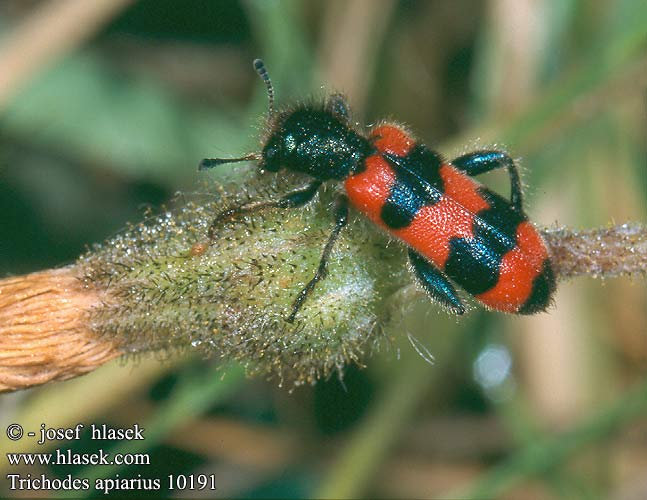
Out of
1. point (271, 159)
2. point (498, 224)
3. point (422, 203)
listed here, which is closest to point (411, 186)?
point (422, 203)

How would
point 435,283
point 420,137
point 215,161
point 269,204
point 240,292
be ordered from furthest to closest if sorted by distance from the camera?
point 420,137
point 215,161
point 435,283
point 269,204
point 240,292

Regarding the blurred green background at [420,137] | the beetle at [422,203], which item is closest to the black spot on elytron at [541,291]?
the beetle at [422,203]

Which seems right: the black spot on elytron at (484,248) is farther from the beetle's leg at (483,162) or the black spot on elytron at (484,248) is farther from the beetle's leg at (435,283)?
the beetle's leg at (483,162)

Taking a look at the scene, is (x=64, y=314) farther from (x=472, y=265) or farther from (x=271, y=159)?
(x=472, y=265)

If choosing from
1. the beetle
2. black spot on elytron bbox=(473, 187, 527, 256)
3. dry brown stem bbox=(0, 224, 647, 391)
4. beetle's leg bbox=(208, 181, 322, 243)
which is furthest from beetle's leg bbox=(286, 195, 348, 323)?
black spot on elytron bbox=(473, 187, 527, 256)

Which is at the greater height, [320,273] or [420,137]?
[420,137]

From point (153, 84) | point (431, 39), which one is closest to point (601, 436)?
point (431, 39)

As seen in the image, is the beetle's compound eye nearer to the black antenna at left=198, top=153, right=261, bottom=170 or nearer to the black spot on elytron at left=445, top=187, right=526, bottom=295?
the black antenna at left=198, top=153, right=261, bottom=170
